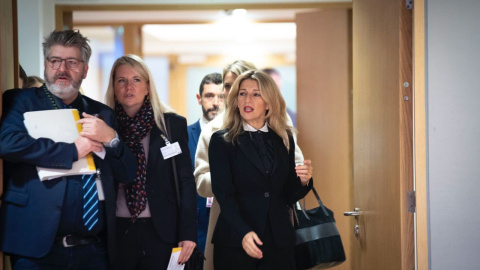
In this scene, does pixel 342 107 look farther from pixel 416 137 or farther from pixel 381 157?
pixel 416 137

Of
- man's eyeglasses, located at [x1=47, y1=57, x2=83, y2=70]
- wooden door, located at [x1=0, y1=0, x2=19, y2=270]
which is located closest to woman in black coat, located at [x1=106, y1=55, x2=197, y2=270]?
man's eyeglasses, located at [x1=47, y1=57, x2=83, y2=70]

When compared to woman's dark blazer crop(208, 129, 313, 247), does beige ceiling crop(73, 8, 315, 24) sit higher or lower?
higher

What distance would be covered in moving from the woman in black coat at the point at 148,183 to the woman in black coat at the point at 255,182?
17 centimetres

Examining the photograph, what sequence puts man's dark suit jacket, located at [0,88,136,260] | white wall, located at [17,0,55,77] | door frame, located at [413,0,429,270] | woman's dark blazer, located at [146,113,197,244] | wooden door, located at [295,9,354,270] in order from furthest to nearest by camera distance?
wooden door, located at [295,9,354,270] < white wall, located at [17,0,55,77] < woman's dark blazer, located at [146,113,197,244] < door frame, located at [413,0,429,270] < man's dark suit jacket, located at [0,88,136,260]

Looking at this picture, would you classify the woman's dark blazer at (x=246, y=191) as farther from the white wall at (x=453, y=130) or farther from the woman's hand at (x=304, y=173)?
the white wall at (x=453, y=130)

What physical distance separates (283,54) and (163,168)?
7257mm

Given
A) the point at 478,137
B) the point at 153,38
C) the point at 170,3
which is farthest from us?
the point at 153,38

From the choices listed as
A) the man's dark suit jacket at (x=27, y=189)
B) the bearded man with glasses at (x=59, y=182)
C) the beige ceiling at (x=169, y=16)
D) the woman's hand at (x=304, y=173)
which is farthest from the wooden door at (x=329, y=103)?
the man's dark suit jacket at (x=27, y=189)

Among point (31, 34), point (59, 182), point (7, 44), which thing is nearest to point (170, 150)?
point (59, 182)

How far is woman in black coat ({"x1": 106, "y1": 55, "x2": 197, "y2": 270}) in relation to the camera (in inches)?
113

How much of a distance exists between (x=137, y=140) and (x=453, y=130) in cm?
149

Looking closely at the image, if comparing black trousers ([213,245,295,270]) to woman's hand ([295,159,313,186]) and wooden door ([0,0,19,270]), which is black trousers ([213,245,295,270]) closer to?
woman's hand ([295,159,313,186])

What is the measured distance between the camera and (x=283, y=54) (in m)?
10.0

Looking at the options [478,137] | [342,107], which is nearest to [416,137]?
[478,137]
